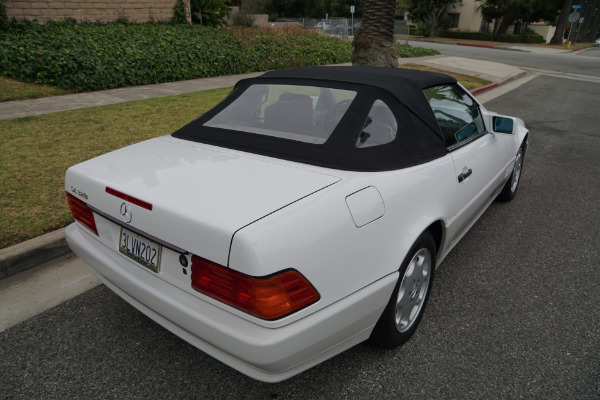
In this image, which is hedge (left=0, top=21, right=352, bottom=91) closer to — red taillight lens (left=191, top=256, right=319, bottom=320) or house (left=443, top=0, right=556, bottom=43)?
red taillight lens (left=191, top=256, right=319, bottom=320)

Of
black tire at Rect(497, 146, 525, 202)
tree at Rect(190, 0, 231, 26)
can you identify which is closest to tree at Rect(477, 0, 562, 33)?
tree at Rect(190, 0, 231, 26)

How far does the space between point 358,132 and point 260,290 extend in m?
1.13

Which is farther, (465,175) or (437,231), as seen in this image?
(465,175)

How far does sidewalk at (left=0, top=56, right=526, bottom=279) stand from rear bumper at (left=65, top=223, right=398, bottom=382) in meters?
1.42

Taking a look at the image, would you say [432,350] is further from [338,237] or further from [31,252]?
[31,252]

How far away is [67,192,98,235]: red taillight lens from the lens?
93.2 inches

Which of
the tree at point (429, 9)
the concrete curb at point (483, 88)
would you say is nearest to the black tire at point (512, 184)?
the concrete curb at point (483, 88)

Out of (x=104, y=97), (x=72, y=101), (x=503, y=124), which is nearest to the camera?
(x=503, y=124)

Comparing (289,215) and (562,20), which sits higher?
(562,20)

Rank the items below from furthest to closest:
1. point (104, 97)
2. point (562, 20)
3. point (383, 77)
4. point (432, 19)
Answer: point (432, 19), point (562, 20), point (104, 97), point (383, 77)

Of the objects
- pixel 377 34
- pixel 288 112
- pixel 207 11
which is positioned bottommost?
pixel 288 112

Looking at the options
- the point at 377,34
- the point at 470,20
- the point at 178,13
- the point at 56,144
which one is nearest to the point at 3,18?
the point at 178,13

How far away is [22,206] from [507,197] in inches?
189

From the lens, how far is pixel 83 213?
7.97 feet
